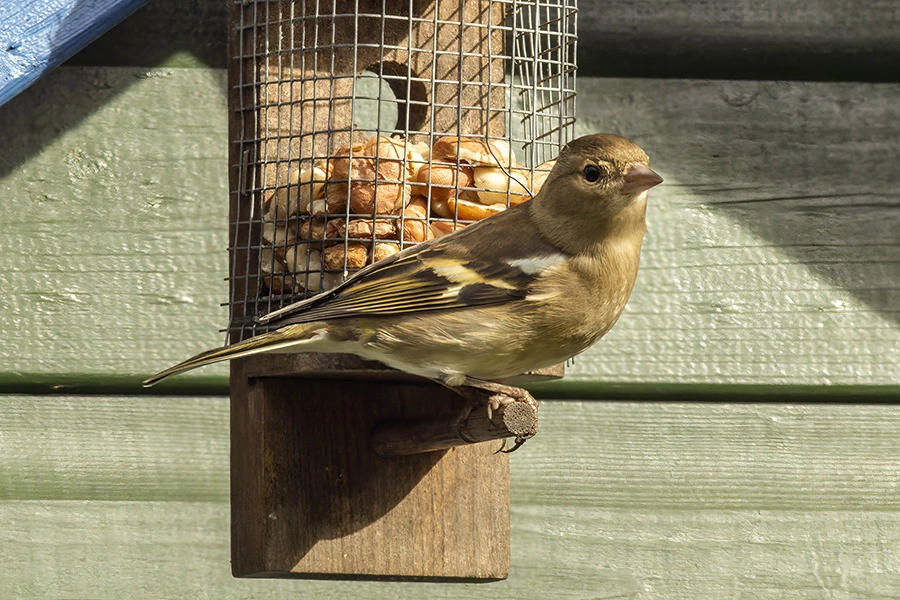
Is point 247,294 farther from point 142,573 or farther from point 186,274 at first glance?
point 142,573

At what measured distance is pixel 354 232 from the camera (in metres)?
2.47

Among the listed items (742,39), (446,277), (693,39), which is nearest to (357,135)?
(446,277)

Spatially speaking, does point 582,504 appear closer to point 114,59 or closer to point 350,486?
point 350,486

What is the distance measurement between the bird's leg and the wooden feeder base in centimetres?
A: 14

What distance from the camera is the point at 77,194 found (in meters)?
2.96

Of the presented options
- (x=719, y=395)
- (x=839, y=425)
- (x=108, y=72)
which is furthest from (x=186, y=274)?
(x=839, y=425)

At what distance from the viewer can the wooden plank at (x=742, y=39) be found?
9.82 ft

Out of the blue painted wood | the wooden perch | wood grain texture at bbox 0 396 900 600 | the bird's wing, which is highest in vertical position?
the blue painted wood

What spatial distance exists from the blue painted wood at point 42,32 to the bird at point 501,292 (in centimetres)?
71

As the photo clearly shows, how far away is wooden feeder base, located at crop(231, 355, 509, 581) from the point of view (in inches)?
98.1

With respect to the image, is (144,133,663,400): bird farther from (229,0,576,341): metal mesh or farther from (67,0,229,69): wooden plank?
(67,0,229,69): wooden plank

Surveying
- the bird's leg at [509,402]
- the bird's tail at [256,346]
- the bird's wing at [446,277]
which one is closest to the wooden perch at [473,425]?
the bird's leg at [509,402]

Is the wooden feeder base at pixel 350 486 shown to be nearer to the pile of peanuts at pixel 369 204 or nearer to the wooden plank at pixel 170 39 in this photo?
the pile of peanuts at pixel 369 204

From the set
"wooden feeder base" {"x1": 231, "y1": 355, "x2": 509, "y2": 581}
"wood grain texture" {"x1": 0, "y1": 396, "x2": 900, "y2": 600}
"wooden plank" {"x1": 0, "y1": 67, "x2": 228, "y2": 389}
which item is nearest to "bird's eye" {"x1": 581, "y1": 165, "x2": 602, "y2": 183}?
"wooden feeder base" {"x1": 231, "y1": 355, "x2": 509, "y2": 581}
